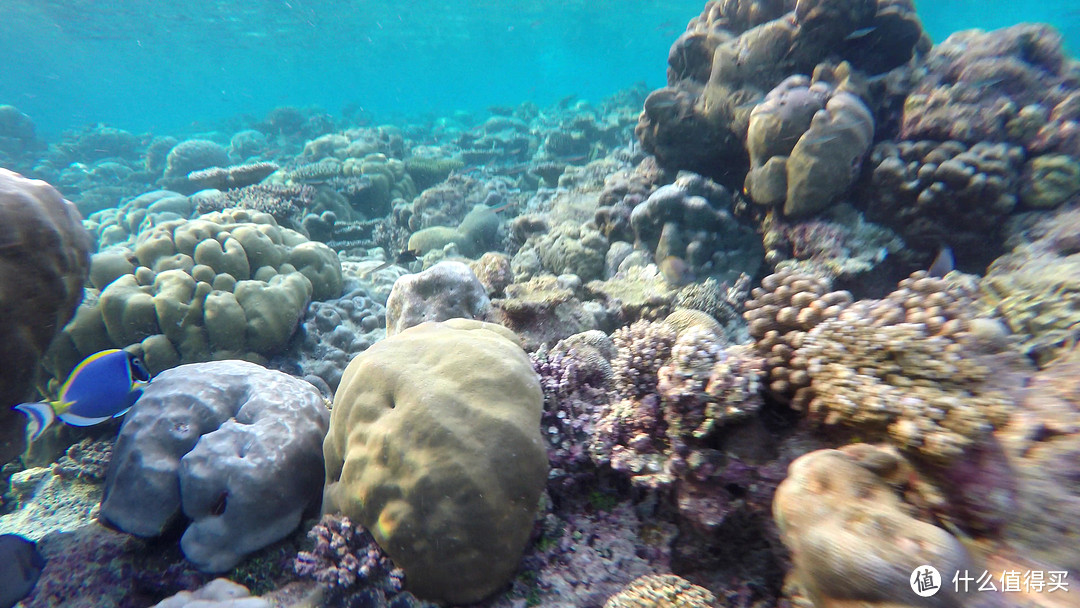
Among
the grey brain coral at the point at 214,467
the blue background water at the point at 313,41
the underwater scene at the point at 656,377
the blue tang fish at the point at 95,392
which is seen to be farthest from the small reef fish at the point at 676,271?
the blue background water at the point at 313,41

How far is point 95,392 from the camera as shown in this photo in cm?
295

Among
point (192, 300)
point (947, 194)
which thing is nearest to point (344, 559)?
point (192, 300)

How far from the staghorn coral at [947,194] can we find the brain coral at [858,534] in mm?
4143

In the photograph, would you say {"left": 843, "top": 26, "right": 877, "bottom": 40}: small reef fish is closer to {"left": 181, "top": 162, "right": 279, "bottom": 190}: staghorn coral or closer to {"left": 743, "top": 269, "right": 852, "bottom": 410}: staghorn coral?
{"left": 743, "top": 269, "right": 852, "bottom": 410}: staghorn coral

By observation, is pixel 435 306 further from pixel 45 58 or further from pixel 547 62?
pixel 547 62

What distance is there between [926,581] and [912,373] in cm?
91

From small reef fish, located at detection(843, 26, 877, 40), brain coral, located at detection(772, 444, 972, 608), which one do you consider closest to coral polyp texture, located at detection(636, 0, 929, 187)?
small reef fish, located at detection(843, 26, 877, 40)

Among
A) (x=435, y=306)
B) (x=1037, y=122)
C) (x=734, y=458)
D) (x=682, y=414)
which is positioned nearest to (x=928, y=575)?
(x=734, y=458)

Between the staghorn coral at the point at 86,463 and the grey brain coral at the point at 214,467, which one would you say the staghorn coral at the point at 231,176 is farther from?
the grey brain coral at the point at 214,467

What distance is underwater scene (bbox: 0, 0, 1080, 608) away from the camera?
68.4 inches

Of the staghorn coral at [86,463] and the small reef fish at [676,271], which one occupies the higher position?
the small reef fish at [676,271]

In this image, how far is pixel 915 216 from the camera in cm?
464

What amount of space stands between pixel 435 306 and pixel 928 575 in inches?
144

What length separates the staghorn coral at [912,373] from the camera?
66.8 inches
